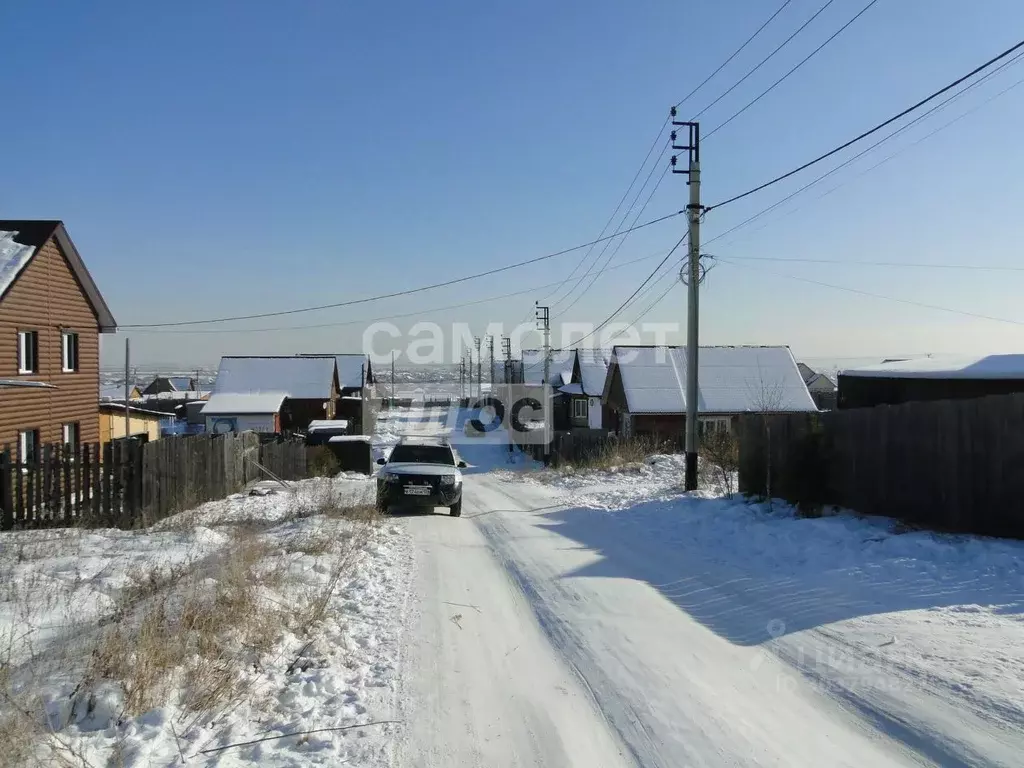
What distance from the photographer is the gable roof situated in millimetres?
20375

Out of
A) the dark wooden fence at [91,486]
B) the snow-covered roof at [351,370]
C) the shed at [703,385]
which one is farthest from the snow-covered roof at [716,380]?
the dark wooden fence at [91,486]

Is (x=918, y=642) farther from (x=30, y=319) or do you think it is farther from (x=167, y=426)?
(x=167, y=426)

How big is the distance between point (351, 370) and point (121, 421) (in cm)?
2405

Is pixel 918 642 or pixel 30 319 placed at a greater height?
pixel 30 319

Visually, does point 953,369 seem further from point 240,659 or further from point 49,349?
point 49,349

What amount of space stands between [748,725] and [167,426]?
219 ft

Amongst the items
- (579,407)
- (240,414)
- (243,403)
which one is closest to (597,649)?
(240,414)

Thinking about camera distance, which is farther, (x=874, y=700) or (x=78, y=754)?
(x=874, y=700)

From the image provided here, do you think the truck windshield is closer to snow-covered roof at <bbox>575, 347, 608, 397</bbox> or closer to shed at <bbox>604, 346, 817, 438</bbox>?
shed at <bbox>604, 346, 817, 438</bbox>

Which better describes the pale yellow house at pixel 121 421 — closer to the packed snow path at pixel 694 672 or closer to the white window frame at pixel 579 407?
the packed snow path at pixel 694 672

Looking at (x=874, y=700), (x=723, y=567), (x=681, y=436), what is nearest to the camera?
(x=874, y=700)

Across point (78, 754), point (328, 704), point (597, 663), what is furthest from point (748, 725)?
point (78, 754)

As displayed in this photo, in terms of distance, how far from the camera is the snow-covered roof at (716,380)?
1443 inches

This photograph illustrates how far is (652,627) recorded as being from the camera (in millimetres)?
6438
